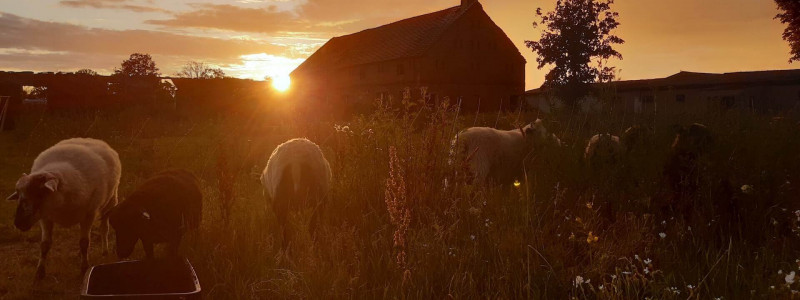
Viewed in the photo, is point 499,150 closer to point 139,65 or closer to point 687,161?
point 687,161

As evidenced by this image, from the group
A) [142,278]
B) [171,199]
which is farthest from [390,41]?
[142,278]

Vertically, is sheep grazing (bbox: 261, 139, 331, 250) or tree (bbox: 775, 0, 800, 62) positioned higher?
tree (bbox: 775, 0, 800, 62)

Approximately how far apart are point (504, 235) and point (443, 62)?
118 feet

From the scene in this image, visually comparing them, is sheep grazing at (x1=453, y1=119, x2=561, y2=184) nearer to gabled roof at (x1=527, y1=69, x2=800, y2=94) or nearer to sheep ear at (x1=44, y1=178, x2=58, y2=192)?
sheep ear at (x1=44, y1=178, x2=58, y2=192)

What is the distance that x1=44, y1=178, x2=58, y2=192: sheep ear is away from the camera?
17.2 feet

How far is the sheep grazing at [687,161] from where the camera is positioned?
524cm

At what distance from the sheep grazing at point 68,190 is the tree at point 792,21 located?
101 ft

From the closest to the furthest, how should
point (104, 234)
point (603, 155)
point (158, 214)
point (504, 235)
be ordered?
point (504, 235) → point (158, 214) → point (603, 155) → point (104, 234)

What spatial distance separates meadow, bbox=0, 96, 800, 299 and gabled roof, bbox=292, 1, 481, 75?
32.7 metres

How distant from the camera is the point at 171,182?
6066 millimetres

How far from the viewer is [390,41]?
4412 cm

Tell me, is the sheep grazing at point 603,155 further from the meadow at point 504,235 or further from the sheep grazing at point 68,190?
the sheep grazing at point 68,190

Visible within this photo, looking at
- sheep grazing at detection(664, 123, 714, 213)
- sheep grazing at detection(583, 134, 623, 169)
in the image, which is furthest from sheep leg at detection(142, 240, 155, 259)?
sheep grazing at detection(664, 123, 714, 213)

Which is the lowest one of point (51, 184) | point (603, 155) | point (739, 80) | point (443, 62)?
point (51, 184)
